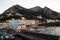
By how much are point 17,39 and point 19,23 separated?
627 inches

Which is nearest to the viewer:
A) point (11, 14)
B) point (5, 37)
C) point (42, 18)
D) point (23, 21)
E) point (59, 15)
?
point (5, 37)

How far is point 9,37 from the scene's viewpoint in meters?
15.8

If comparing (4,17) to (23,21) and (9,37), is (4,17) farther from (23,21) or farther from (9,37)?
(9,37)

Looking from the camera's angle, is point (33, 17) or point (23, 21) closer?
point (33, 17)

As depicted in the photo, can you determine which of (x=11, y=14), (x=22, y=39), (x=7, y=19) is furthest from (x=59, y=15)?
(x=11, y=14)

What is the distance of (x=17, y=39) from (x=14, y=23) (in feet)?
49.2

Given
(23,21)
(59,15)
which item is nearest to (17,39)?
(59,15)

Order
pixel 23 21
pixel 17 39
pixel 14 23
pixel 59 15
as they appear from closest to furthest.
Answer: pixel 17 39 → pixel 59 15 → pixel 14 23 → pixel 23 21

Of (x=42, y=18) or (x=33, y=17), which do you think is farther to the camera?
(x=33, y=17)

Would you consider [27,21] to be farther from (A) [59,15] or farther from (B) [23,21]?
(A) [59,15]

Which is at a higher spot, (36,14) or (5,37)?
(36,14)

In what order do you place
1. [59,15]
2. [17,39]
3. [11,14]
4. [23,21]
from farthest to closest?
[11,14] → [23,21] → [59,15] → [17,39]

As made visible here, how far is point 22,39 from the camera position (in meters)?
13.6

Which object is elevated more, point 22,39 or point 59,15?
point 59,15
